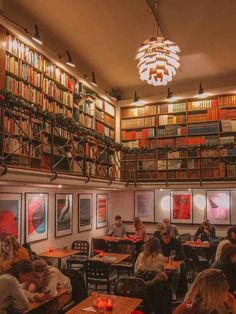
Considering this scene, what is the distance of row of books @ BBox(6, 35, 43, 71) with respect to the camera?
21.5 feet

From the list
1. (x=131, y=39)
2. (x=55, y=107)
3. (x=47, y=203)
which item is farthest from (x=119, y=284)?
(x=131, y=39)

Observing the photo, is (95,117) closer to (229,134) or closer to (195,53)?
(195,53)

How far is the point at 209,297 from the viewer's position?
2.76 meters

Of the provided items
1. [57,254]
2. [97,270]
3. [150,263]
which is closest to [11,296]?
[150,263]

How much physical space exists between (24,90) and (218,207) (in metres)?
6.12

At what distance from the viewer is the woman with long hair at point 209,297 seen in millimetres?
2732

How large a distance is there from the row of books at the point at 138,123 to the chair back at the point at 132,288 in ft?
21.8

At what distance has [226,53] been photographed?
28.5 feet

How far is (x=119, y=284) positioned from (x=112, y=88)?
788 cm

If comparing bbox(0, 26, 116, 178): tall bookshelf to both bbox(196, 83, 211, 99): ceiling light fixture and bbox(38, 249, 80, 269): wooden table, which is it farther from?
bbox(196, 83, 211, 99): ceiling light fixture

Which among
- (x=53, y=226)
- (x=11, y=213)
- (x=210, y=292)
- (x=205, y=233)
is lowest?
(x=205, y=233)

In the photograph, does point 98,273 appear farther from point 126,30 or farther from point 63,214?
point 126,30

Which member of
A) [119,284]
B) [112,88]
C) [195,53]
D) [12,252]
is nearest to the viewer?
[119,284]

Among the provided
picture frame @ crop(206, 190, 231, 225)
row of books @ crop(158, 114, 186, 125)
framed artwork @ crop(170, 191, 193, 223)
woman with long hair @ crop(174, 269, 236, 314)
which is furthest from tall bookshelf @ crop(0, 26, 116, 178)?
woman with long hair @ crop(174, 269, 236, 314)
